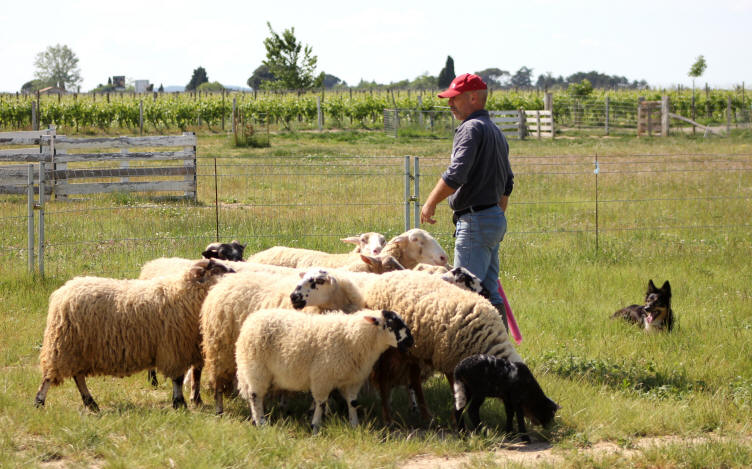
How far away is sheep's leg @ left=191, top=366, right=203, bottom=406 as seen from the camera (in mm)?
6379

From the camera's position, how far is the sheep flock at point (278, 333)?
17.9 feet

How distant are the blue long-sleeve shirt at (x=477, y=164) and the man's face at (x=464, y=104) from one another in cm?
6

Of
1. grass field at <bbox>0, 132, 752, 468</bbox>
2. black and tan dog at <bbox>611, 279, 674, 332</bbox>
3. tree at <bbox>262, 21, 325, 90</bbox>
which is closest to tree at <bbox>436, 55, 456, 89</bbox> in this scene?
tree at <bbox>262, 21, 325, 90</bbox>

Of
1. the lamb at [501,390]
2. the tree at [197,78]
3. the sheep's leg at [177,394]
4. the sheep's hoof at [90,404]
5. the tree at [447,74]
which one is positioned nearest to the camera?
the lamb at [501,390]

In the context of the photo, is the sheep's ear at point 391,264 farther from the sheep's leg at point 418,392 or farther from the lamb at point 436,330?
the sheep's leg at point 418,392

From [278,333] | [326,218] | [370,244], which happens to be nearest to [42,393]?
[278,333]

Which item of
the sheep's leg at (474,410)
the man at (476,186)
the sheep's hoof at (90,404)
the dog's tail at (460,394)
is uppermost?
the man at (476,186)

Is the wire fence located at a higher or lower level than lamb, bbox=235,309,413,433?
higher

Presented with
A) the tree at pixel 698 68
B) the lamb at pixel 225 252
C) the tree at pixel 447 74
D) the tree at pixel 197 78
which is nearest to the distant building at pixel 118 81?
the tree at pixel 197 78

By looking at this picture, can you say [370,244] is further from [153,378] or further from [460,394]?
[460,394]

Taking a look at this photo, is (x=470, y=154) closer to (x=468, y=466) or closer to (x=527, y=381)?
(x=527, y=381)

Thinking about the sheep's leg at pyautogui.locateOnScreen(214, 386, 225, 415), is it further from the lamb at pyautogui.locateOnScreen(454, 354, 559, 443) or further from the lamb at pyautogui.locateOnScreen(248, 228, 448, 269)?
the lamb at pyautogui.locateOnScreen(248, 228, 448, 269)

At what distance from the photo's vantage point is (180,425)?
5.43 metres

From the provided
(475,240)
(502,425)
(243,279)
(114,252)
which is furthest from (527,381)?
(114,252)
